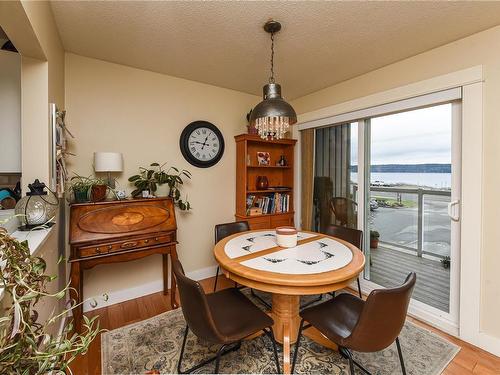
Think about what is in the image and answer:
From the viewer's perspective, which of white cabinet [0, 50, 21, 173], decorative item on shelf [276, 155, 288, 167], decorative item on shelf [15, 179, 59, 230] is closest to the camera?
decorative item on shelf [15, 179, 59, 230]

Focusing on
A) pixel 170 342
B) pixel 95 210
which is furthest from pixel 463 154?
pixel 95 210

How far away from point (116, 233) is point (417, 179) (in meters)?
2.96

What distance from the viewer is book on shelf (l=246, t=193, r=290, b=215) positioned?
3434 millimetres

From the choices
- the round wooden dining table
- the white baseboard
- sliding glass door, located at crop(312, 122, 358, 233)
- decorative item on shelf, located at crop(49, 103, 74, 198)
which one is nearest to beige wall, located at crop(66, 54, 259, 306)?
the white baseboard

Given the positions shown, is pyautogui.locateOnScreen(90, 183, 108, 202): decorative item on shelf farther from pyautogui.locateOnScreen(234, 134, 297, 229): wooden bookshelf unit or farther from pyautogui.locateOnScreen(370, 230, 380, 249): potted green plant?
pyautogui.locateOnScreen(370, 230, 380, 249): potted green plant

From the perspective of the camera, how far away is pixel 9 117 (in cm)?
158

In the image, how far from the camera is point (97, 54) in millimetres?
2373

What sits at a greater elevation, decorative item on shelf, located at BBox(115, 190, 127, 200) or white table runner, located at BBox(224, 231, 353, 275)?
decorative item on shelf, located at BBox(115, 190, 127, 200)

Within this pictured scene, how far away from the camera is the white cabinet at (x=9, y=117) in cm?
157

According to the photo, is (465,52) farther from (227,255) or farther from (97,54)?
(97,54)

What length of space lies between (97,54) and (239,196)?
2.19 metres

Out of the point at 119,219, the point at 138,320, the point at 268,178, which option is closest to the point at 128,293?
the point at 138,320

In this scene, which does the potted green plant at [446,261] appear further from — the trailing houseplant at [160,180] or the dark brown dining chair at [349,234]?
the trailing houseplant at [160,180]

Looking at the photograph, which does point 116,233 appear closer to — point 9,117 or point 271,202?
point 9,117
